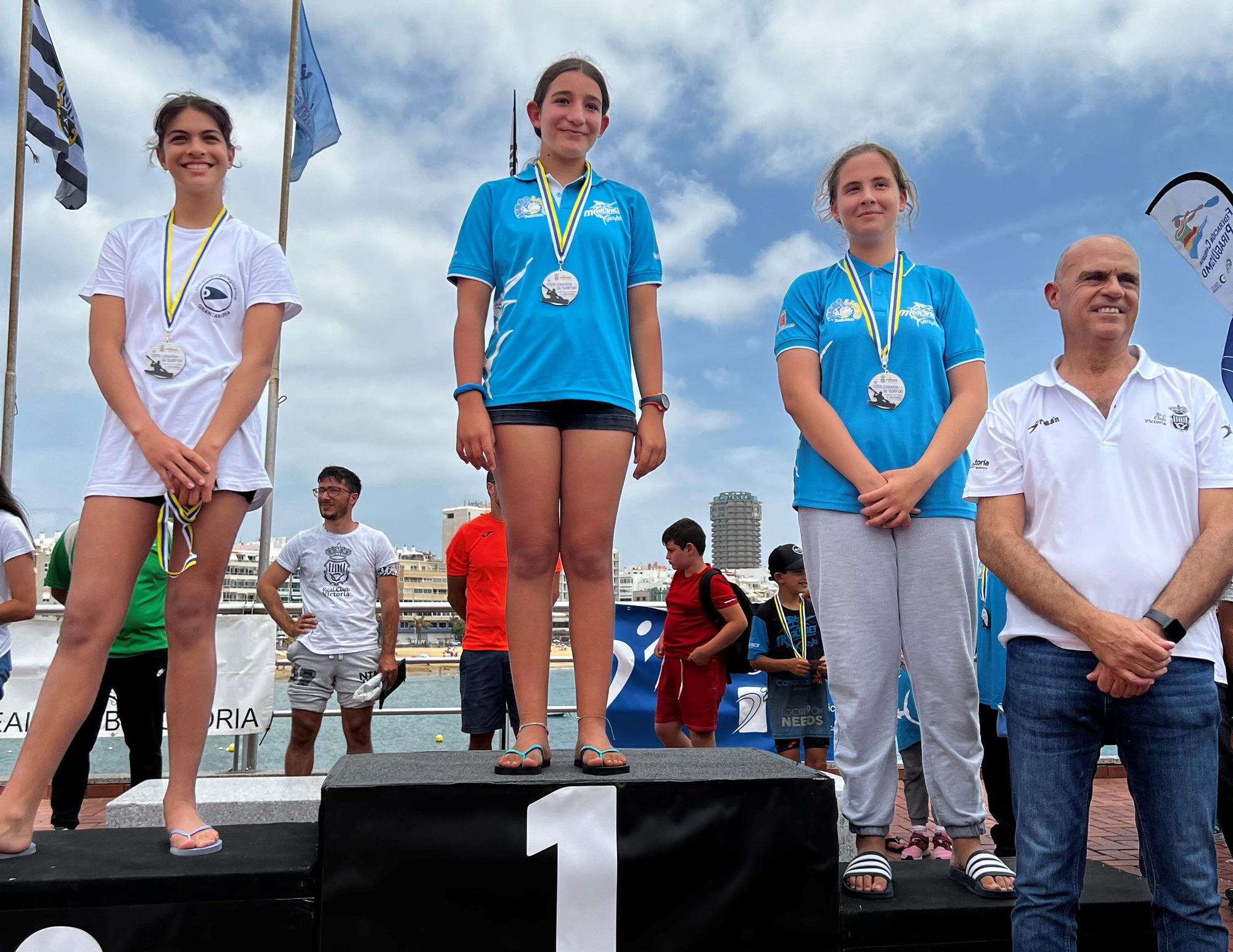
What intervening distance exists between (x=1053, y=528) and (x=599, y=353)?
126 centimetres

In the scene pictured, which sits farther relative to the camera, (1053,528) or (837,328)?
(837,328)

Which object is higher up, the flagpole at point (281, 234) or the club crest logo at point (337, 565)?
the flagpole at point (281, 234)

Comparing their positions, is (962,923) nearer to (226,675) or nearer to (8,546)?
(8,546)

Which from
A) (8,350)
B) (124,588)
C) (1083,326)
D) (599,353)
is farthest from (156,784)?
(8,350)

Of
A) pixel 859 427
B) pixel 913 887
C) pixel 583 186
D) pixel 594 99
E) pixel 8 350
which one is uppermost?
pixel 8 350

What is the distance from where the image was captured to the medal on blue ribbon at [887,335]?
106 inches

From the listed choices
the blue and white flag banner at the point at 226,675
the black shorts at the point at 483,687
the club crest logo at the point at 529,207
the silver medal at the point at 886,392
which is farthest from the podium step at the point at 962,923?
the blue and white flag banner at the point at 226,675

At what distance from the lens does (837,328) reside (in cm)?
277

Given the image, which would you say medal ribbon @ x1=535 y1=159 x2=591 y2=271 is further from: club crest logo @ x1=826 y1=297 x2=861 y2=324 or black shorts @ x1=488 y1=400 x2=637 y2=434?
club crest logo @ x1=826 y1=297 x2=861 y2=324

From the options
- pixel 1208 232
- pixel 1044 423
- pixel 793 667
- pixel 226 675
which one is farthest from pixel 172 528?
pixel 1208 232

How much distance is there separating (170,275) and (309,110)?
1065 cm

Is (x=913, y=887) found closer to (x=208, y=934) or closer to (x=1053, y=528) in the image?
(x=1053, y=528)

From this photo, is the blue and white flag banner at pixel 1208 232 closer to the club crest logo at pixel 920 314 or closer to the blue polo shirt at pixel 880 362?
the blue polo shirt at pixel 880 362

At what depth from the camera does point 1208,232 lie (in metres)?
6.17
